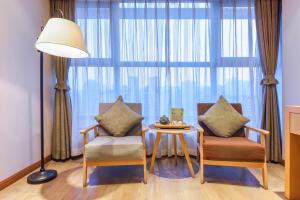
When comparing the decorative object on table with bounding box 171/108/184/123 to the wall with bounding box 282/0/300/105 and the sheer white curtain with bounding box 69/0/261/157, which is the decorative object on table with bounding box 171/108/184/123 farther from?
the wall with bounding box 282/0/300/105

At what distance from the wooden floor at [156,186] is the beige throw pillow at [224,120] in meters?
0.53

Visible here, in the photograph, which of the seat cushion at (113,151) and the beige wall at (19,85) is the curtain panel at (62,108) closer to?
the beige wall at (19,85)

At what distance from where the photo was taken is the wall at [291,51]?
2504mm

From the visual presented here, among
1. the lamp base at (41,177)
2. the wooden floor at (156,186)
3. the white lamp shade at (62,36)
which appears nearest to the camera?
the white lamp shade at (62,36)

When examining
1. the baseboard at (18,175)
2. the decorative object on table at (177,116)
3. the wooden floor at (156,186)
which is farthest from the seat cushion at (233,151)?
the baseboard at (18,175)

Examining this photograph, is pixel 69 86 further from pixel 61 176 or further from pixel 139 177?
pixel 139 177

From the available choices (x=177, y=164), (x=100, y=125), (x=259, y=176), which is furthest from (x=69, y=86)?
(x=259, y=176)

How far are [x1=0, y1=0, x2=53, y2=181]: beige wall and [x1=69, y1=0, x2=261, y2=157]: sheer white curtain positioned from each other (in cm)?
53

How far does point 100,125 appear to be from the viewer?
260cm

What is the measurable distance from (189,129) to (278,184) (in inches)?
44.0

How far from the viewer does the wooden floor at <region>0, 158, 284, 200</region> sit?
1944 mm

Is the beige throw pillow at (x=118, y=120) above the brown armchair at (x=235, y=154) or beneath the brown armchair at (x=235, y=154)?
above

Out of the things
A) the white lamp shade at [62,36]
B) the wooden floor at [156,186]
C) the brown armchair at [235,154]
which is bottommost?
the wooden floor at [156,186]

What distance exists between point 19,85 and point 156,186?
6.37 ft
